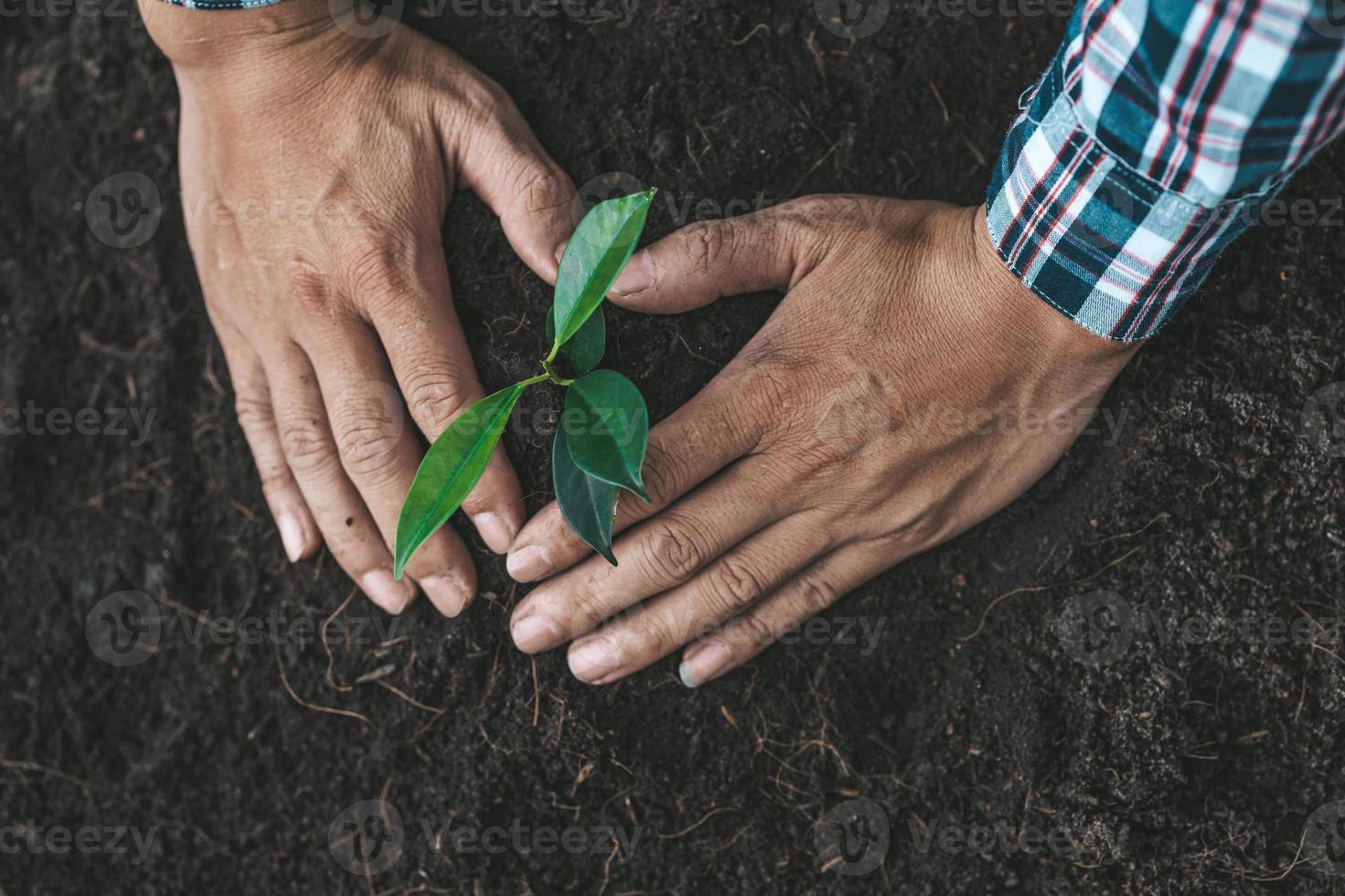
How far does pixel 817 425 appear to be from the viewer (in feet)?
3.89

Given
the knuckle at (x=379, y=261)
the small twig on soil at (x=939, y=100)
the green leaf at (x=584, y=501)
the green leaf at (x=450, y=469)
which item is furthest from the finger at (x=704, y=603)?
the small twig on soil at (x=939, y=100)

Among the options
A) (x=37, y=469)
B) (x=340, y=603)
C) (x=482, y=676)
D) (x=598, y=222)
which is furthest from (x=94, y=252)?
(x=598, y=222)

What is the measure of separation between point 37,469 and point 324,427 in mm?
750

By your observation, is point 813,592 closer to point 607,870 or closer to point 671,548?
point 671,548

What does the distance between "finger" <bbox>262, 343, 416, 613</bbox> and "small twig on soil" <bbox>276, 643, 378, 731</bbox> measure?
19 cm

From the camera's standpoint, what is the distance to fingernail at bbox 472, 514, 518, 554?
1281 millimetres

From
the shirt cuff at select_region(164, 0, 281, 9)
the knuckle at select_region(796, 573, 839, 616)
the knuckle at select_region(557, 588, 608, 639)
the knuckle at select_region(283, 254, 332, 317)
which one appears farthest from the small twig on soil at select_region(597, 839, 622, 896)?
the shirt cuff at select_region(164, 0, 281, 9)

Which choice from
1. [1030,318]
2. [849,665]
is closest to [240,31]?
[1030,318]

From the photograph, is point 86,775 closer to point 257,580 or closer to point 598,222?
point 257,580

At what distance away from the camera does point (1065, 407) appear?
1.27 m

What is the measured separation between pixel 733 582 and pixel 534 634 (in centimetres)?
28

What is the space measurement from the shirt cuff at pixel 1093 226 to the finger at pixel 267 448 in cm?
110

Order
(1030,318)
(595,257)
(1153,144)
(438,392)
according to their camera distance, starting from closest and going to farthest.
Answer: (1153,144) → (595,257) → (1030,318) → (438,392)

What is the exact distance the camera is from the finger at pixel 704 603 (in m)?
1.27
